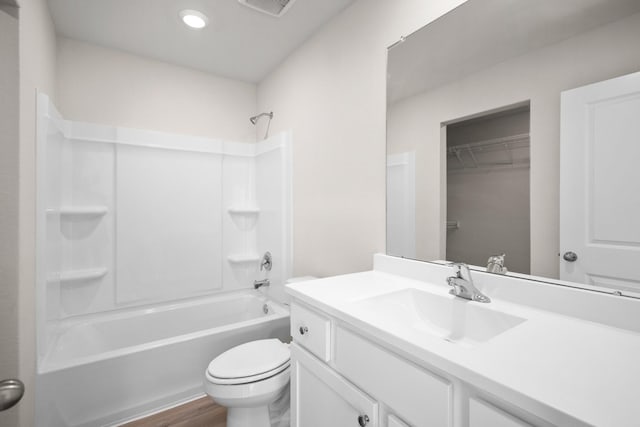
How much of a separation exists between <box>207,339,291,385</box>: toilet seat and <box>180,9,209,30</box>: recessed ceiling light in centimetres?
209

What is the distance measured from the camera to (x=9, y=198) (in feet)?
3.62

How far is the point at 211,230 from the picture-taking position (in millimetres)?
2686

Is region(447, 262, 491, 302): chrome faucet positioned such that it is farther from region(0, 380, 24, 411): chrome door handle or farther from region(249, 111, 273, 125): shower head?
region(249, 111, 273, 125): shower head

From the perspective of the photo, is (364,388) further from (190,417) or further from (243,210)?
(243,210)

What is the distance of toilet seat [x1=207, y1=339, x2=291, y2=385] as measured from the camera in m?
1.42

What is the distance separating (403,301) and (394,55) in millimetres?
1205

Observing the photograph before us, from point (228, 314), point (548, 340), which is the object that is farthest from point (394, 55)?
point (228, 314)

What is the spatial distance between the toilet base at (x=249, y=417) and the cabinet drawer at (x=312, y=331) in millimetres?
610

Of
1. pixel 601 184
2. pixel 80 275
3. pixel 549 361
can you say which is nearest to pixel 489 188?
pixel 601 184

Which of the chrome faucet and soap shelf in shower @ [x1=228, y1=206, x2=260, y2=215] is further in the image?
soap shelf in shower @ [x1=228, y1=206, x2=260, y2=215]

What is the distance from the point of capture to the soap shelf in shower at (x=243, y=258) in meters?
2.74

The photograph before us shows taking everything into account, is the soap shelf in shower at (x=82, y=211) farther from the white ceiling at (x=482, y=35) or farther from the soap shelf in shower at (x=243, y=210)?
the white ceiling at (x=482, y=35)

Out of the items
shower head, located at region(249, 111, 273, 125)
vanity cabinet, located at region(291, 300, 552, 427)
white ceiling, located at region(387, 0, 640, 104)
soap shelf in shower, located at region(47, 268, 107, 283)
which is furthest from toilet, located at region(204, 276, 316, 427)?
shower head, located at region(249, 111, 273, 125)

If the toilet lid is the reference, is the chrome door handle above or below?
above
